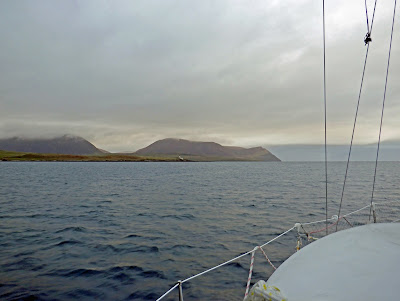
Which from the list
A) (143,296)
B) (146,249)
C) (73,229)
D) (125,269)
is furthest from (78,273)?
(73,229)

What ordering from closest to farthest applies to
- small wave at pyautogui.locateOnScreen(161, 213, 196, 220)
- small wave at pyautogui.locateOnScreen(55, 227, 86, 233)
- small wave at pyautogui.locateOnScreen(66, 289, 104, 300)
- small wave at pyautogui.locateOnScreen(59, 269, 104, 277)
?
small wave at pyautogui.locateOnScreen(66, 289, 104, 300) → small wave at pyautogui.locateOnScreen(59, 269, 104, 277) → small wave at pyautogui.locateOnScreen(55, 227, 86, 233) → small wave at pyautogui.locateOnScreen(161, 213, 196, 220)

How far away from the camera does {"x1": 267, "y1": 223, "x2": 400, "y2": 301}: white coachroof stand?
14.9 ft

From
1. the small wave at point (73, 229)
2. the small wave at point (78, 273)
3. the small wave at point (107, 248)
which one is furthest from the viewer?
the small wave at point (73, 229)

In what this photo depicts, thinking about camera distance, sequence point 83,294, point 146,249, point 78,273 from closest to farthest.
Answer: point 83,294
point 78,273
point 146,249

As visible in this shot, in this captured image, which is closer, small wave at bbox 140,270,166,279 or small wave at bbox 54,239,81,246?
small wave at bbox 140,270,166,279

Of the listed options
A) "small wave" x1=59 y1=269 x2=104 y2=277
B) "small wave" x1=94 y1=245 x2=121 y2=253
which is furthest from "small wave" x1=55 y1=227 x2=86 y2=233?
"small wave" x1=59 y1=269 x2=104 y2=277

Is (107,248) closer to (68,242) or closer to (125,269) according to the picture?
(68,242)

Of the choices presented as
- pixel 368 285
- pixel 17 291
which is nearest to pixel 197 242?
pixel 17 291

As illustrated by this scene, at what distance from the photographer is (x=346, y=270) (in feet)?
16.9

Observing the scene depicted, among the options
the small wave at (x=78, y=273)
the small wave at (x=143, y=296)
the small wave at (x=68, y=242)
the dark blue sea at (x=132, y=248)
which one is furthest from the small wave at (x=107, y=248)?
the small wave at (x=143, y=296)

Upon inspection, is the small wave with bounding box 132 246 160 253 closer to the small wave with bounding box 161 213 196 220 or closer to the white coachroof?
the small wave with bounding box 161 213 196 220

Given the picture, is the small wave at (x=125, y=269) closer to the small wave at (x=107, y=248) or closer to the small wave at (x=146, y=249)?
the small wave at (x=146, y=249)

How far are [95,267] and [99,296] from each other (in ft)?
8.96

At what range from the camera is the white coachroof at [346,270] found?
4531 mm
